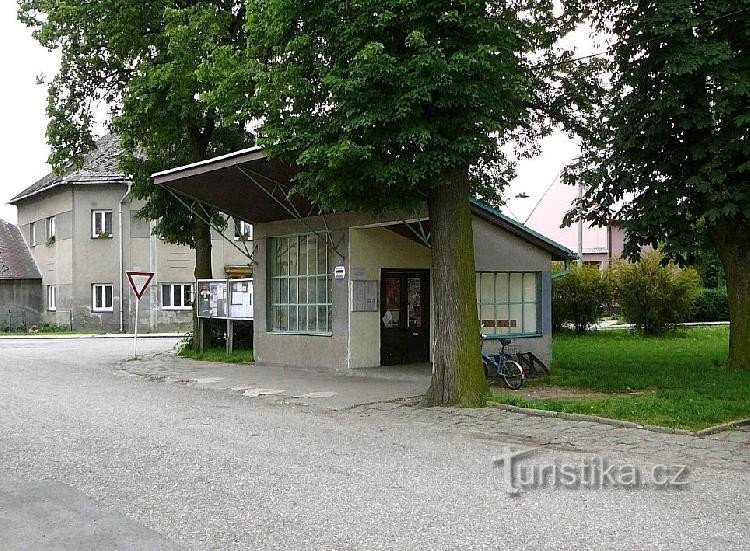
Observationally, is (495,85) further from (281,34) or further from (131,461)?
(131,461)

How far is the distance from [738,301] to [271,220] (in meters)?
10.2

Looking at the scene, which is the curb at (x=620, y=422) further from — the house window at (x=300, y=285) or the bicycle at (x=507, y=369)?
the house window at (x=300, y=285)

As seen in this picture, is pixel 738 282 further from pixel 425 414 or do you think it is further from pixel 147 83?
pixel 147 83

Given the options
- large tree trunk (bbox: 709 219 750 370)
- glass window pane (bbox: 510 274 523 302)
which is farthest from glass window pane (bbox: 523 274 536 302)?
large tree trunk (bbox: 709 219 750 370)

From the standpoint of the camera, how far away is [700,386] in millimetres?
13797

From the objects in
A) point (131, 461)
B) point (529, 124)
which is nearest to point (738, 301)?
point (529, 124)

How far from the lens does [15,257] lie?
45156mm

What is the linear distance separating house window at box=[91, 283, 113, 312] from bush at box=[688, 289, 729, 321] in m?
27.8

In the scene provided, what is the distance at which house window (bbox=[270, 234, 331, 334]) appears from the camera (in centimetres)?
1833

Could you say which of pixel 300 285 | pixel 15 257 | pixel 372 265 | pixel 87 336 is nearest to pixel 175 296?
pixel 87 336

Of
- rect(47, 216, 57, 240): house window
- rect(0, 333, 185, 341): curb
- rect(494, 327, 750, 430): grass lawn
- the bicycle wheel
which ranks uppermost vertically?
rect(47, 216, 57, 240): house window

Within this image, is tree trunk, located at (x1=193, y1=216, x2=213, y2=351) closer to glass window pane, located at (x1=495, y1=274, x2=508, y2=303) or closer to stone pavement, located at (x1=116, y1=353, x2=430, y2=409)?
stone pavement, located at (x1=116, y1=353, x2=430, y2=409)

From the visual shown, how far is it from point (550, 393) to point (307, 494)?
298 inches

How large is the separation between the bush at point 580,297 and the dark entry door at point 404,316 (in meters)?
12.7
